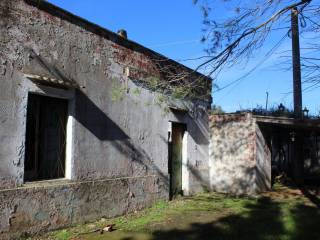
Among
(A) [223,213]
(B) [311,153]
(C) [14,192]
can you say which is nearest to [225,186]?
(A) [223,213]

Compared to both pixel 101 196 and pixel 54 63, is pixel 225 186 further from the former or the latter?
pixel 54 63

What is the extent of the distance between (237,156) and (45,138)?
744cm

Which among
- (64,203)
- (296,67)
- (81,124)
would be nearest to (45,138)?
(81,124)

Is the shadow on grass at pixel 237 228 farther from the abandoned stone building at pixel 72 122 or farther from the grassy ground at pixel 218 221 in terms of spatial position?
the abandoned stone building at pixel 72 122

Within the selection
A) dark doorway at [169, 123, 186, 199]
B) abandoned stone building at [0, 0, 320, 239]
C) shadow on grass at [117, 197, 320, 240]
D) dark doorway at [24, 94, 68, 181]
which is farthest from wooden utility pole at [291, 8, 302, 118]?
dark doorway at [24, 94, 68, 181]

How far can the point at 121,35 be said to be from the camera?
9969mm

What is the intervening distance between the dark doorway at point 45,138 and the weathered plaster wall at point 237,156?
6973mm

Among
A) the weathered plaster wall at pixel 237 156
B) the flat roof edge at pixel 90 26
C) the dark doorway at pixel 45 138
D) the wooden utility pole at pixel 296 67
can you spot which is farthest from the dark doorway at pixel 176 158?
the dark doorway at pixel 45 138

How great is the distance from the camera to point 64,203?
7.77 m

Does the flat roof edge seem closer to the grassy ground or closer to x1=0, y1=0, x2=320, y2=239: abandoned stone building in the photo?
x1=0, y1=0, x2=320, y2=239: abandoned stone building

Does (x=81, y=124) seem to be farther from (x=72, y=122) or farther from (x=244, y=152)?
(x=244, y=152)

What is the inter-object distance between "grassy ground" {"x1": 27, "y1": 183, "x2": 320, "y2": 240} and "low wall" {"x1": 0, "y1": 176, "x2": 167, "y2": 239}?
0.25 meters

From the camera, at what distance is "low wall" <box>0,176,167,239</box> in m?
6.78

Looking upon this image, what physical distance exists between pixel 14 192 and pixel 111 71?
3.71 metres
